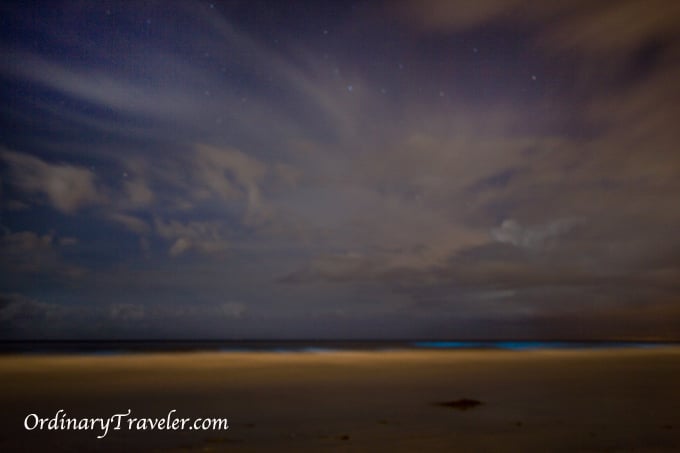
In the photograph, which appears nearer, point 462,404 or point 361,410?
point 361,410

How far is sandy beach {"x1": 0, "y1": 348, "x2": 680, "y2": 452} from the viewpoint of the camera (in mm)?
8430

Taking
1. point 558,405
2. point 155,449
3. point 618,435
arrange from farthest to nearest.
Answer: point 558,405 < point 618,435 < point 155,449

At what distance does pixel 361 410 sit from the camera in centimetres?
1164

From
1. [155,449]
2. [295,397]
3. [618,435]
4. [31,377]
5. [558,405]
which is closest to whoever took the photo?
[155,449]

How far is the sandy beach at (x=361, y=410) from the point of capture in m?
8.43

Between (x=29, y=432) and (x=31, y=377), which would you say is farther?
(x=31, y=377)

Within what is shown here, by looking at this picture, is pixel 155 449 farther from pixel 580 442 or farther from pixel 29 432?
pixel 580 442

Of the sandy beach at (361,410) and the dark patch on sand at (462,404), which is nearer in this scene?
the sandy beach at (361,410)

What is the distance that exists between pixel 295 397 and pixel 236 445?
222 inches

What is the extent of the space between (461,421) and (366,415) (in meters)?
2.07

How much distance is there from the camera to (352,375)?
20.1m

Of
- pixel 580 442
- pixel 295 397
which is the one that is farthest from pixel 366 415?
pixel 580 442

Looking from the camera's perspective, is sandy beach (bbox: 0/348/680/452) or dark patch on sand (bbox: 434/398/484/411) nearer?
sandy beach (bbox: 0/348/680/452)

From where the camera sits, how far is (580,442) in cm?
844
